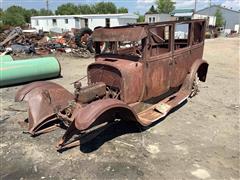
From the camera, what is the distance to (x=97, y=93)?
15.6ft

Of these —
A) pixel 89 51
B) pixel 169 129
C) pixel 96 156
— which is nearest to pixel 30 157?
pixel 96 156

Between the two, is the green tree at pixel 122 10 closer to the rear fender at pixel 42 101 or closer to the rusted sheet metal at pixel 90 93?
the rear fender at pixel 42 101

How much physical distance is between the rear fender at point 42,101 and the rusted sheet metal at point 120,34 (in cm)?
132

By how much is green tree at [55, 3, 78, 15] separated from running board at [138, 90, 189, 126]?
65.9 meters

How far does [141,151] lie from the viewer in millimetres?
4223

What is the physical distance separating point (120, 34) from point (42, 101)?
6.19ft

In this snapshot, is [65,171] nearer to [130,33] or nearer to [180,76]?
[130,33]

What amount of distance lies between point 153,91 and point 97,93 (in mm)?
1157

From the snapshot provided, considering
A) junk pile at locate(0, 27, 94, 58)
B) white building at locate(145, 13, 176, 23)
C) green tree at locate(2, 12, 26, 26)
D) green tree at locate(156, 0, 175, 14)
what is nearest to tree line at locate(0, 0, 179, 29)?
green tree at locate(156, 0, 175, 14)

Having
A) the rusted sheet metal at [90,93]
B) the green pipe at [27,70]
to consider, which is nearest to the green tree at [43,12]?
the green pipe at [27,70]

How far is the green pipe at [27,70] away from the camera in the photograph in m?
7.85

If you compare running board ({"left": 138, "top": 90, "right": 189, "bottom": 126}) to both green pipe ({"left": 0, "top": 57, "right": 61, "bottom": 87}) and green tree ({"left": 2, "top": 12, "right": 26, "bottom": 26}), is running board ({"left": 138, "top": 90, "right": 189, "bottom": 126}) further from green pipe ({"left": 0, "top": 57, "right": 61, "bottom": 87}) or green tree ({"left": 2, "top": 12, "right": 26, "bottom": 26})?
green tree ({"left": 2, "top": 12, "right": 26, "bottom": 26})

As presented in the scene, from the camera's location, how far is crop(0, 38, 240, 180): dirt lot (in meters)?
3.70

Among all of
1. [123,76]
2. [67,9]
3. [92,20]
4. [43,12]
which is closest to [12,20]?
[92,20]
